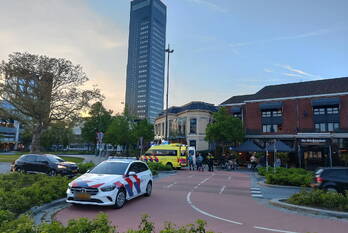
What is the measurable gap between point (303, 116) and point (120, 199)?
3806 centimetres

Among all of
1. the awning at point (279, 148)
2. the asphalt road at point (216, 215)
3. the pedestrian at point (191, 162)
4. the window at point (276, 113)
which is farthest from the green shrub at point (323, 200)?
the window at point (276, 113)

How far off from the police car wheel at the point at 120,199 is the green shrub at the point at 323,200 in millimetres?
6068

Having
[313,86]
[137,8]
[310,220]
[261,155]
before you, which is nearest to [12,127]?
[261,155]

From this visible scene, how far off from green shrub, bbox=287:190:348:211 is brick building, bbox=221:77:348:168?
79.0 ft

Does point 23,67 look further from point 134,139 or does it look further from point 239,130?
point 239,130

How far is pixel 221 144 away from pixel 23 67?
2904 cm

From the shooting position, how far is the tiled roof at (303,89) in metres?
39.1

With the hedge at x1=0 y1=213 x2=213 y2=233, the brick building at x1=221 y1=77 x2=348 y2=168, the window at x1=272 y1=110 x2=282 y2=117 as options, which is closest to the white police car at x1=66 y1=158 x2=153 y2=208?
the hedge at x1=0 y1=213 x2=213 y2=233

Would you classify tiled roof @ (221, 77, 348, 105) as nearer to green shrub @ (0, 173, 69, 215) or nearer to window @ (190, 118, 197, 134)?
window @ (190, 118, 197, 134)

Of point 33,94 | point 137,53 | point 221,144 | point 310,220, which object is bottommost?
point 310,220

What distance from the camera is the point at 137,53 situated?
17062 centimetres

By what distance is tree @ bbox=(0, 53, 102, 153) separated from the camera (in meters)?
30.0

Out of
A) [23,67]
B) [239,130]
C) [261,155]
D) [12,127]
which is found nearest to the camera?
[23,67]

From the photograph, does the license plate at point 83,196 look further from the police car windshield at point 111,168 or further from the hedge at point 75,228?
the hedge at point 75,228
